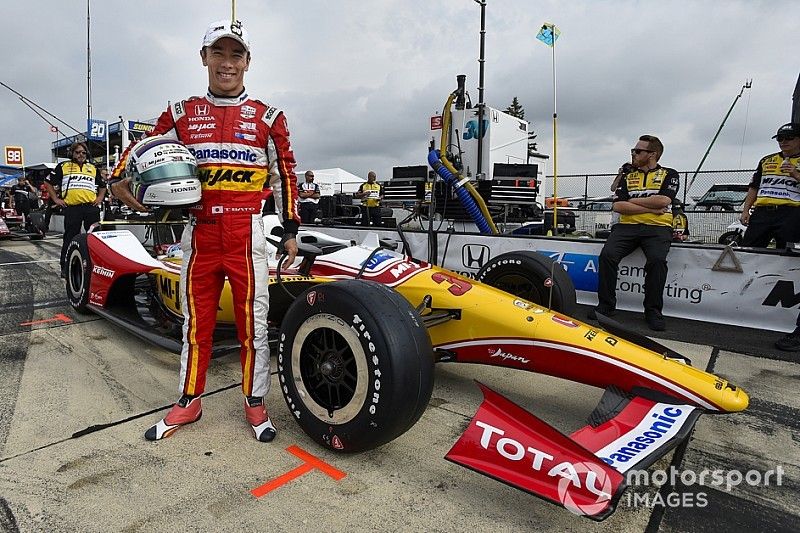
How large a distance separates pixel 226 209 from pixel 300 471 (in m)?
1.26

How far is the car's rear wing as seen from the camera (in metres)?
1.59

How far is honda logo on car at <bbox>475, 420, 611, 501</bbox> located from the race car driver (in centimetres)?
113

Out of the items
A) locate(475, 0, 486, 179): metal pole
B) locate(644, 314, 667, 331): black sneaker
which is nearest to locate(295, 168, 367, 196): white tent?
locate(475, 0, 486, 179): metal pole

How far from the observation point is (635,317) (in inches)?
205

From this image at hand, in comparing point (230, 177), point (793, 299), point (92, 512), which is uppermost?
point (230, 177)

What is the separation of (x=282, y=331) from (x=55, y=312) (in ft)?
12.6

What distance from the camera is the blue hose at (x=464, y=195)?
7672 mm

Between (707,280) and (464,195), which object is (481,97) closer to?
(464,195)

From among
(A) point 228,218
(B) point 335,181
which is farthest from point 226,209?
(B) point 335,181

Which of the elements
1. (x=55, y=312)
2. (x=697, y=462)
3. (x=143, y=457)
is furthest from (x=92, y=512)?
(x=55, y=312)

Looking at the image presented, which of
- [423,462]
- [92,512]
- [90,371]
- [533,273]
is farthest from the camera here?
[533,273]

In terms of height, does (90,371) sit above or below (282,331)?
below

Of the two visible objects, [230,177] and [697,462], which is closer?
[697,462]

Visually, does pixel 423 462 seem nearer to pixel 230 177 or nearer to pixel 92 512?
pixel 92 512
